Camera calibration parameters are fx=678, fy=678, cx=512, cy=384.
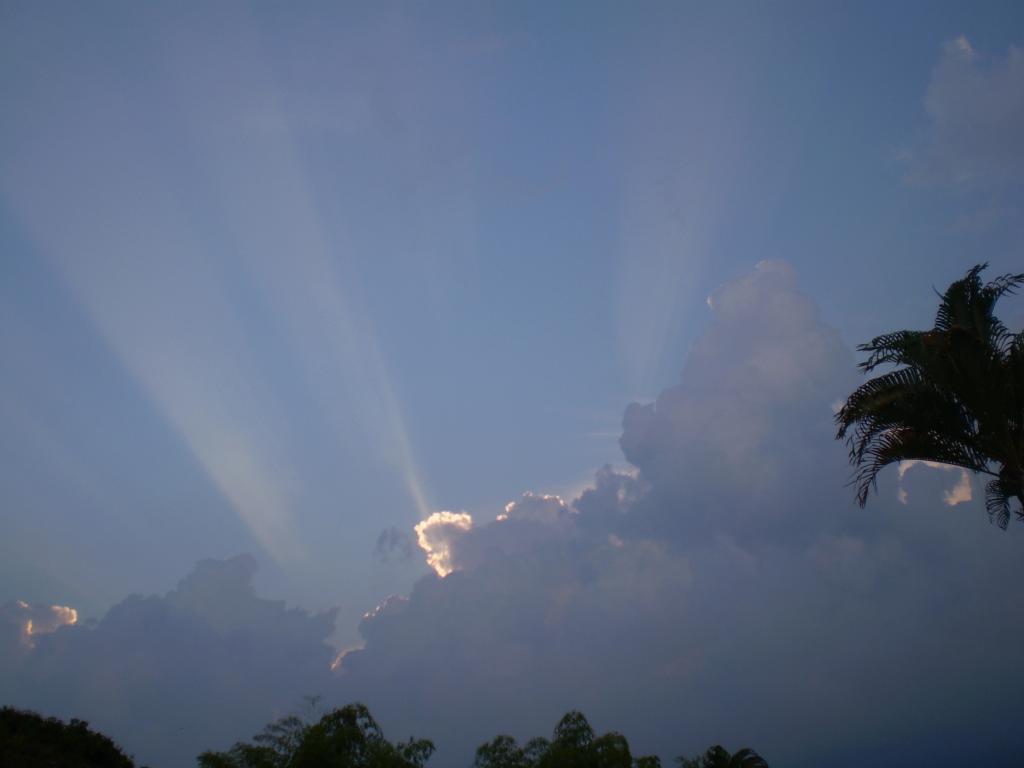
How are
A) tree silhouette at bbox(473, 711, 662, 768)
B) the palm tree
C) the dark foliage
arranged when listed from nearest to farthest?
the palm tree
the dark foliage
tree silhouette at bbox(473, 711, 662, 768)

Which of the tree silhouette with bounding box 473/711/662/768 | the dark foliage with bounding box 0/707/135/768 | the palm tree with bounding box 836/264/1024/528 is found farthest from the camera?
the tree silhouette with bounding box 473/711/662/768

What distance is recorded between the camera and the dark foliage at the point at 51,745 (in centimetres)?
1983

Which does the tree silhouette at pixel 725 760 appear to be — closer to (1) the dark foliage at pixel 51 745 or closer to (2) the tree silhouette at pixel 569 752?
(2) the tree silhouette at pixel 569 752

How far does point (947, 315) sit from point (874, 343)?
1744 millimetres

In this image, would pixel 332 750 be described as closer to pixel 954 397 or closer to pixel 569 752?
pixel 569 752

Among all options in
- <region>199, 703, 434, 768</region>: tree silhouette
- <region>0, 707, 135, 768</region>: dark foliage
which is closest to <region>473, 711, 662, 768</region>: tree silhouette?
<region>199, 703, 434, 768</region>: tree silhouette

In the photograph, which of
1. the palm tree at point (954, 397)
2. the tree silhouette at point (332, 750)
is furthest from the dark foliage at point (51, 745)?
the palm tree at point (954, 397)

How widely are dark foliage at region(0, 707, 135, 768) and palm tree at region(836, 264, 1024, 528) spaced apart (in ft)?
79.1

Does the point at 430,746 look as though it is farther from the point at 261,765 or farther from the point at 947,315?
the point at 947,315

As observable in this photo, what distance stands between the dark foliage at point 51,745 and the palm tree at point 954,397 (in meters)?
24.1

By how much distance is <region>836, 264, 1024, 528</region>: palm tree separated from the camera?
1402 cm

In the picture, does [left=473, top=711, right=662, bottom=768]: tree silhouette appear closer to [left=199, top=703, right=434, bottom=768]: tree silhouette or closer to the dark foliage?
[left=199, top=703, right=434, bottom=768]: tree silhouette

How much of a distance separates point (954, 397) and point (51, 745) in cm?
2824

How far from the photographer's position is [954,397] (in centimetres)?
1470
